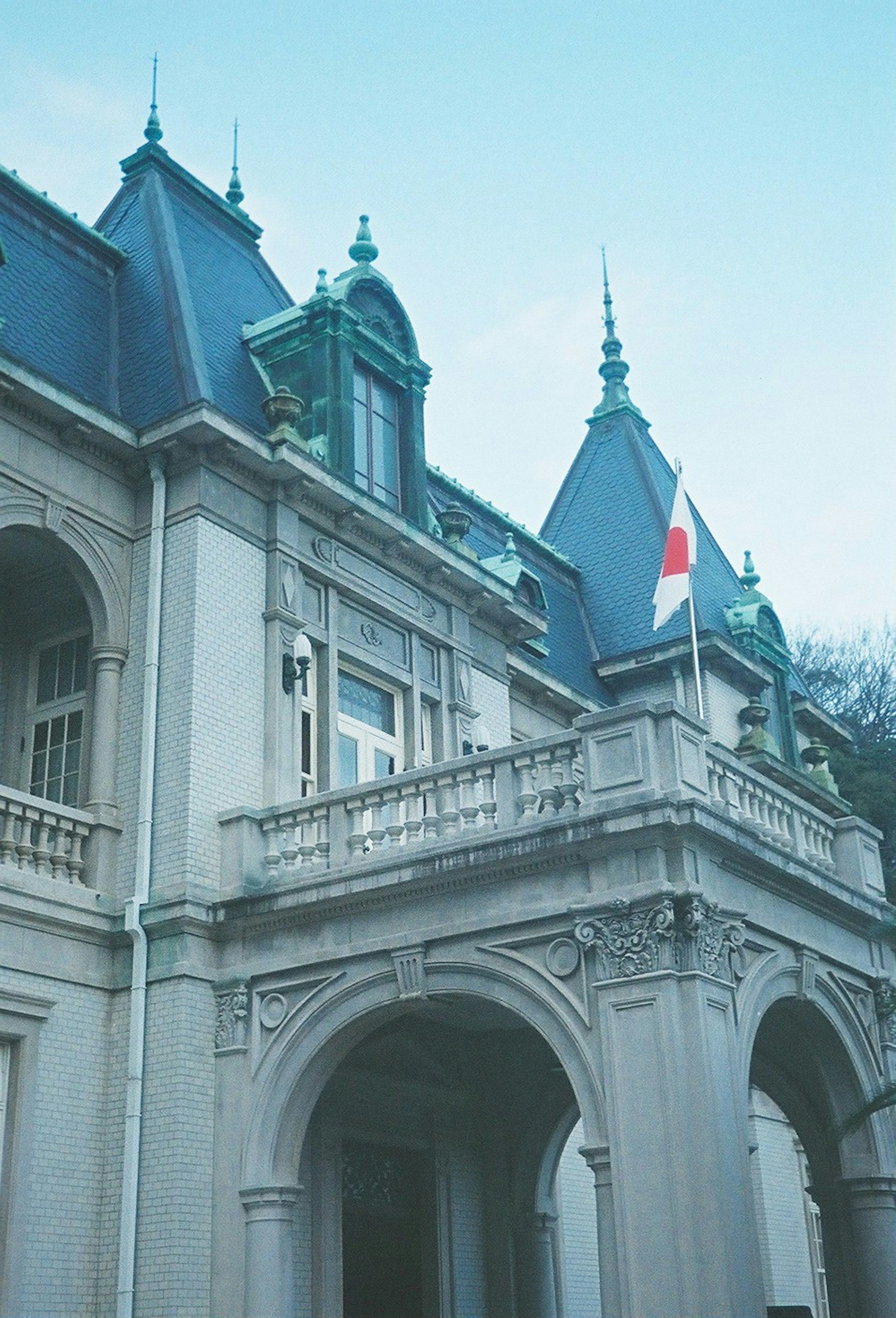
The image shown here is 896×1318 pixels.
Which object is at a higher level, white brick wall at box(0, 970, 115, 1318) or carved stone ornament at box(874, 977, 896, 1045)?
carved stone ornament at box(874, 977, 896, 1045)

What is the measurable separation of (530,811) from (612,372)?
21821 mm

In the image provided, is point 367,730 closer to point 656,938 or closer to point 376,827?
point 376,827

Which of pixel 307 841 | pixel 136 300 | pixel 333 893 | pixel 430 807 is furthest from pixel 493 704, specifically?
pixel 136 300

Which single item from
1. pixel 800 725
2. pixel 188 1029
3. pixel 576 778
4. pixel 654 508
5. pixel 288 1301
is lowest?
pixel 288 1301

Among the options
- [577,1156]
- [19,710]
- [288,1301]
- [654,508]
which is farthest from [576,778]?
[654,508]

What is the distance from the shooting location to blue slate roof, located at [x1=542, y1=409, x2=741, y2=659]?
89.6 feet

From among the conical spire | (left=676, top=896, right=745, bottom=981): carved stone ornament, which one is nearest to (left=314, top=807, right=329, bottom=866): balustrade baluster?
(left=676, top=896, right=745, bottom=981): carved stone ornament

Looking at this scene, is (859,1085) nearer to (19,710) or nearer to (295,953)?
(295,953)

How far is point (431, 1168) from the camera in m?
18.1

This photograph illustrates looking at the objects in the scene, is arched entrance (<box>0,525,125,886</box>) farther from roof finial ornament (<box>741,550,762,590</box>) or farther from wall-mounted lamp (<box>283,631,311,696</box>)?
roof finial ornament (<box>741,550,762,590</box>)

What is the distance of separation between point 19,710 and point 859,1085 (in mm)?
9788

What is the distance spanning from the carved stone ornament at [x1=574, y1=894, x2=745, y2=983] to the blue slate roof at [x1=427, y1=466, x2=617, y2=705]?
404 inches

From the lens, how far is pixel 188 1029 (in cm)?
1480

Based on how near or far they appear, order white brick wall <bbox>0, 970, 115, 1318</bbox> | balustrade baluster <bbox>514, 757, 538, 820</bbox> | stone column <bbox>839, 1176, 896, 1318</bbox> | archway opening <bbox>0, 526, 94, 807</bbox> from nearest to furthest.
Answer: white brick wall <bbox>0, 970, 115, 1318</bbox> → balustrade baluster <bbox>514, 757, 538, 820</bbox> → stone column <bbox>839, 1176, 896, 1318</bbox> → archway opening <bbox>0, 526, 94, 807</bbox>
